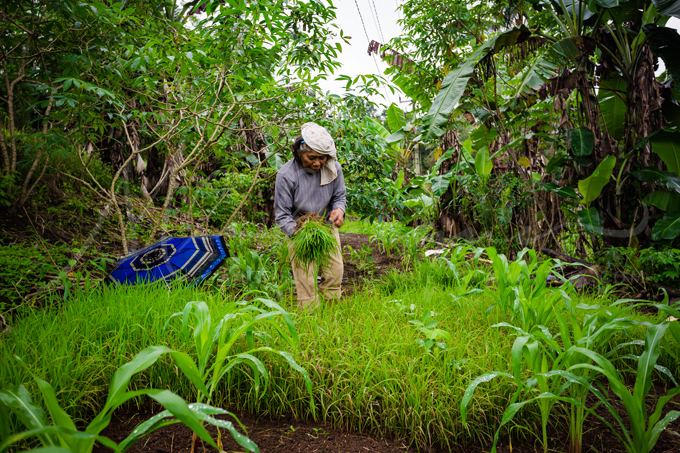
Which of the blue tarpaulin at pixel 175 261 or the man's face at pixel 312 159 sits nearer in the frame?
the man's face at pixel 312 159

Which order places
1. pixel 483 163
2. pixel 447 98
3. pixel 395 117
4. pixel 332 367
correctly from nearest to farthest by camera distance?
pixel 332 367
pixel 447 98
pixel 483 163
pixel 395 117

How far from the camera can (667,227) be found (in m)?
3.06

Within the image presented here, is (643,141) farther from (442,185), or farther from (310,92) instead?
(310,92)

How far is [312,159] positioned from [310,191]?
0.27 m

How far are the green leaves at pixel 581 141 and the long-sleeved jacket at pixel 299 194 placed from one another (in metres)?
2.13

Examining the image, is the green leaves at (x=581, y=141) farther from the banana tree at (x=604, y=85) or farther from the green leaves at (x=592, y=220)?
the green leaves at (x=592, y=220)

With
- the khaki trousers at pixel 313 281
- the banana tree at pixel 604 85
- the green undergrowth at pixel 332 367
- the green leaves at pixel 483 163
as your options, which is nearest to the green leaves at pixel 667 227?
the banana tree at pixel 604 85

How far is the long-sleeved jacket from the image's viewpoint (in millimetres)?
2971

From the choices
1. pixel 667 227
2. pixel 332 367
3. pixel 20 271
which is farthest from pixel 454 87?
pixel 20 271

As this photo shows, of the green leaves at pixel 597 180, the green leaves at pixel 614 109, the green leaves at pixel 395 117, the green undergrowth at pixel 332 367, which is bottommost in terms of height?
the green undergrowth at pixel 332 367

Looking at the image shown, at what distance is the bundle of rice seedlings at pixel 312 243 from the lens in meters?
2.47

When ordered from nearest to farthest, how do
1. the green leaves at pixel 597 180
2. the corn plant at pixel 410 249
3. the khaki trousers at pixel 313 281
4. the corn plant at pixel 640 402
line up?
the corn plant at pixel 640 402 → the khaki trousers at pixel 313 281 → the green leaves at pixel 597 180 → the corn plant at pixel 410 249

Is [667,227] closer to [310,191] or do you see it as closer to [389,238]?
[389,238]

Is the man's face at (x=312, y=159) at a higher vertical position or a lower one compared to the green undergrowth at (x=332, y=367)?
higher
